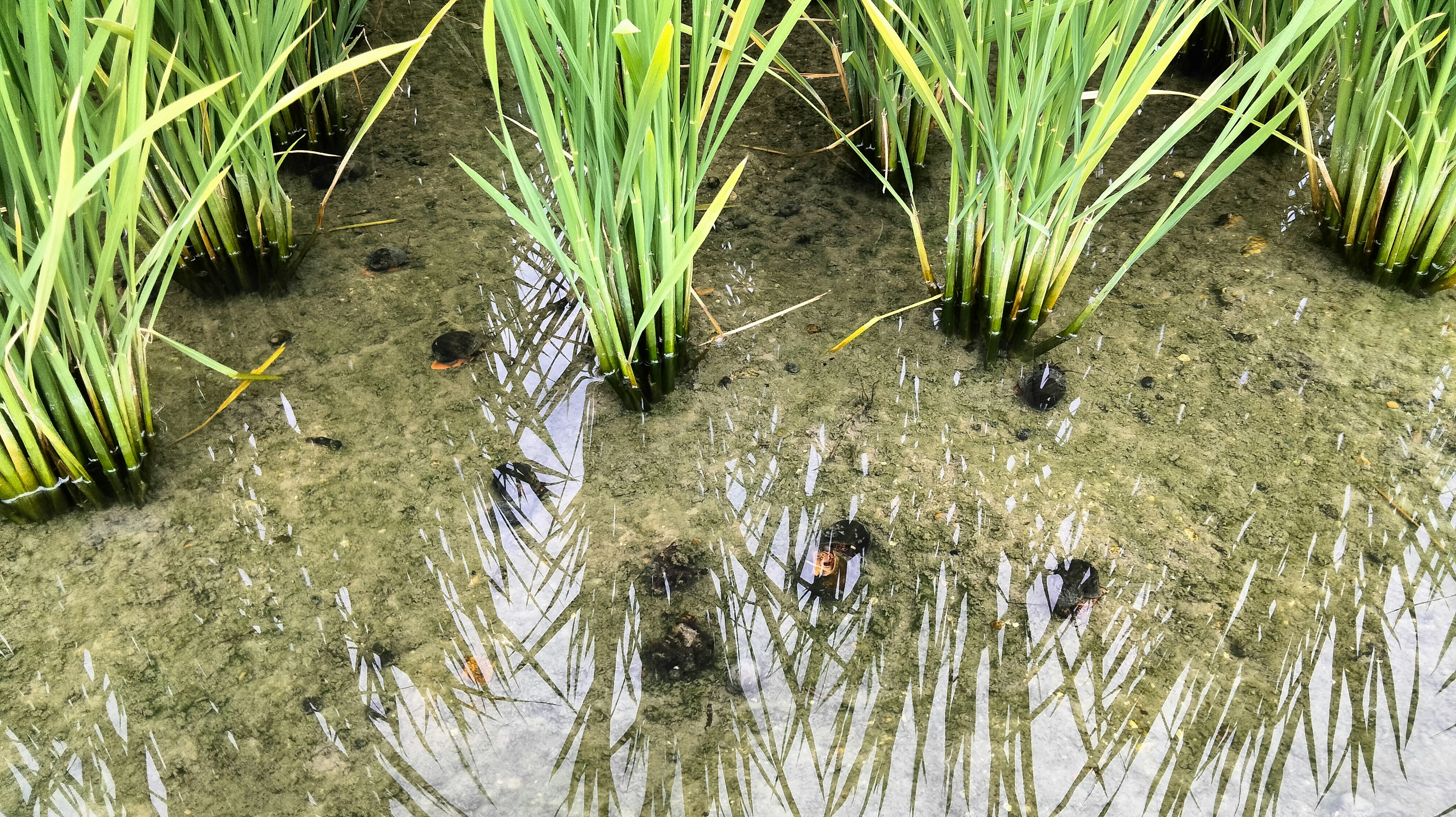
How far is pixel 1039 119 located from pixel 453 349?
81 cm

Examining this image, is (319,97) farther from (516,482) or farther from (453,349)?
(516,482)

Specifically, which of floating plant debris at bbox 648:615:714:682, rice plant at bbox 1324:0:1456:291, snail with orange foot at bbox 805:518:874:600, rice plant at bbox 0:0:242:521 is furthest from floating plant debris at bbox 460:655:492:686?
rice plant at bbox 1324:0:1456:291

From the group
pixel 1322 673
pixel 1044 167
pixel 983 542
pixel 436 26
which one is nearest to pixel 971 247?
pixel 1044 167

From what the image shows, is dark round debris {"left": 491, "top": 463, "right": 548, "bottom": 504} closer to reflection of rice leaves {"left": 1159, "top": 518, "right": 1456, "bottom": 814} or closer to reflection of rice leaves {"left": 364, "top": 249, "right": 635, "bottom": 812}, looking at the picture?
reflection of rice leaves {"left": 364, "top": 249, "right": 635, "bottom": 812}

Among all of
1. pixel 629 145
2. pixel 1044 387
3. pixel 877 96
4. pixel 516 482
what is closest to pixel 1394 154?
pixel 1044 387

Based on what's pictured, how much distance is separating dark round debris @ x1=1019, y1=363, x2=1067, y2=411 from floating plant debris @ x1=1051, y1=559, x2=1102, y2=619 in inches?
9.8

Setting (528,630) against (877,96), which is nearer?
(528,630)

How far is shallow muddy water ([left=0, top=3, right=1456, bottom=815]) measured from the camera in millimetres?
915

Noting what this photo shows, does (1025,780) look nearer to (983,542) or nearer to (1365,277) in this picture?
(983,542)

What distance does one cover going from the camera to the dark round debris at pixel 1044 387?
4.15 ft

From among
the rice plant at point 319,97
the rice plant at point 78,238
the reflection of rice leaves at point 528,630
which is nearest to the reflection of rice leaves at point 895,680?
the reflection of rice leaves at point 528,630

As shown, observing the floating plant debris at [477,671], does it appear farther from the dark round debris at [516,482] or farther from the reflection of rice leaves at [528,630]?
the dark round debris at [516,482]

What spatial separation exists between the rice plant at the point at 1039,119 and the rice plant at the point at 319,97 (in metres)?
0.96

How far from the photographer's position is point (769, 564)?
109cm
